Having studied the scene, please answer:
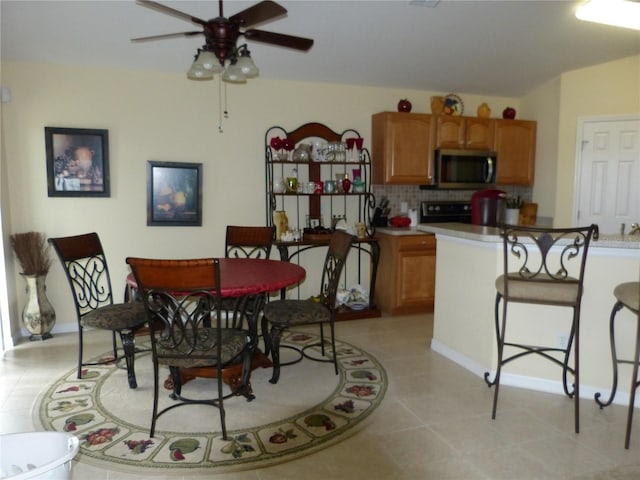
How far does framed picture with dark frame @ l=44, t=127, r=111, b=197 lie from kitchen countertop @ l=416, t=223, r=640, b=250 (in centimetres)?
284

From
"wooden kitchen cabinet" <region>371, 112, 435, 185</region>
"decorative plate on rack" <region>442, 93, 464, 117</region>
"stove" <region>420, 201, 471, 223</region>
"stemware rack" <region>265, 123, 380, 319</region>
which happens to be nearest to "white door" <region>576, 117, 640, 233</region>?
"stove" <region>420, 201, 471, 223</region>

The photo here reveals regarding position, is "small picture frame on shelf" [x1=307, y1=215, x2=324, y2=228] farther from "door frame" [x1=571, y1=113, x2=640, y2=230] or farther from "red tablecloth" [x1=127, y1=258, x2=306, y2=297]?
"door frame" [x1=571, y1=113, x2=640, y2=230]

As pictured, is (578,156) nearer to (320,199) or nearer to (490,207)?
(490,207)

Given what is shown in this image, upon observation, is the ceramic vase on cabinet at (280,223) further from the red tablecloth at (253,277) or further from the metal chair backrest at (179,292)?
the metal chair backrest at (179,292)

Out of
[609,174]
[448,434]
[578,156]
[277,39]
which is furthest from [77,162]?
[609,174]

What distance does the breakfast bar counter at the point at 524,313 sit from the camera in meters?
2.89

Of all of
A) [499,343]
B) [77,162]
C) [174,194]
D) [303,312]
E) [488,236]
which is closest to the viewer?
[499,343]

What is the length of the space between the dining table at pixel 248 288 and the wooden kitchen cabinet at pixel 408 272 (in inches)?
67.3

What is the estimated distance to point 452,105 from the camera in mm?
5238

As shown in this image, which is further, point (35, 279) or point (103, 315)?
point (35, 279)

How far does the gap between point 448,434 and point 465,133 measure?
11.7 feet

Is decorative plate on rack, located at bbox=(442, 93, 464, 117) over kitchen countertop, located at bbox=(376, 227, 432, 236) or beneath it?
over

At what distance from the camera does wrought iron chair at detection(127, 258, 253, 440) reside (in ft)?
7.59

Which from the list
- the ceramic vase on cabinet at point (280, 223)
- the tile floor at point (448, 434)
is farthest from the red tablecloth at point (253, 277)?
the ceramic vase on cabinet at point (280, 223)
